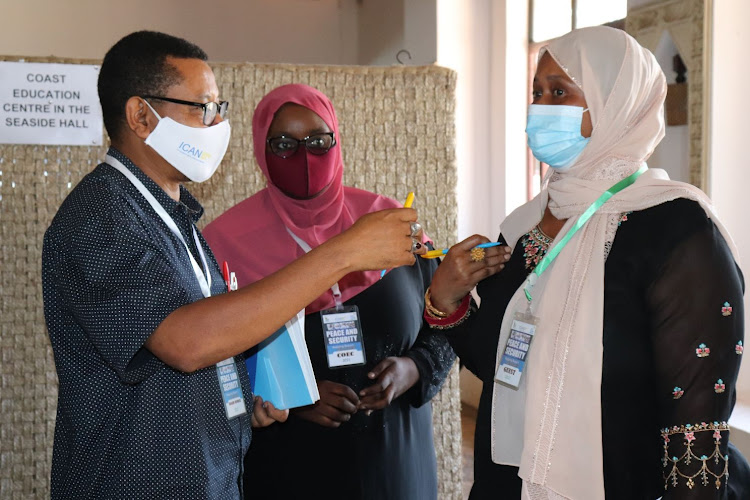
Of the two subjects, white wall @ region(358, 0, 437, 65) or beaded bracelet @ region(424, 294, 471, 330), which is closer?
beaded bracelet @ region(424, 294, 471, 330)

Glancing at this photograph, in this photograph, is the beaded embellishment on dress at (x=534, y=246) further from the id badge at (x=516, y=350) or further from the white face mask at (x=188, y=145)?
the white face mask at (x=188, y=145)

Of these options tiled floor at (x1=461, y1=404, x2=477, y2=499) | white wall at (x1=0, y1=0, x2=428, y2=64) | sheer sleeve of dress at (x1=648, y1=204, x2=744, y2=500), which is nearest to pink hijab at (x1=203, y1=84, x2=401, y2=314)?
sheer sleeve of dress at (x1=648, y1=204, x2=744, y2=500)

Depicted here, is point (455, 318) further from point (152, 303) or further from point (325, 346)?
point (152, 303)

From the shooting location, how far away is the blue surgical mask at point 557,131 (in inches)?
61.5

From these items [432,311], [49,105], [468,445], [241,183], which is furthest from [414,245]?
[468,445]

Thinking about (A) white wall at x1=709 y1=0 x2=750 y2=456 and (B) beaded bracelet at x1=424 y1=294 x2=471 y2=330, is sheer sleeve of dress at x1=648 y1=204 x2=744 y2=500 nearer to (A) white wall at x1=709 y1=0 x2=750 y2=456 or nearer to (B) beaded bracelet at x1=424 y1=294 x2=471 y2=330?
(B) beaded bracelet at x1=424 y1=294 x2=471 y2=330

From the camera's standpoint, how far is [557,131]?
1574 millimetres

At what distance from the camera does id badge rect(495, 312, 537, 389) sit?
5.11 feet

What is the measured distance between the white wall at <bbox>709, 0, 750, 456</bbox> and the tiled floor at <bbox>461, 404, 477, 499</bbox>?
161 cm

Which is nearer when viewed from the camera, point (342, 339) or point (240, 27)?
point (342, 339)

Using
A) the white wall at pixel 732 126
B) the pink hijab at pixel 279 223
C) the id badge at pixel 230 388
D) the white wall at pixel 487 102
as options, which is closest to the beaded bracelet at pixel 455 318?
the pink hijab at pixel 279 223

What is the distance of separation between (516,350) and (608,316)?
215mm

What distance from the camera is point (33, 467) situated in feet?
9.02

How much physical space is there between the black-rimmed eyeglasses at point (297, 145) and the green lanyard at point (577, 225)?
2.66ft
